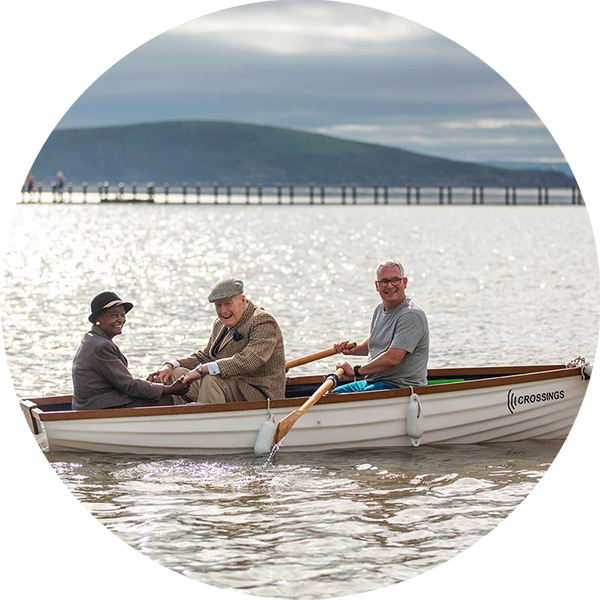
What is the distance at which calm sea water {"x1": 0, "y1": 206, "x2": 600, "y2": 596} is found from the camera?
27.4 feet

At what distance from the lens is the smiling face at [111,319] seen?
10.5 metres

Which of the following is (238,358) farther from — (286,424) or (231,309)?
(286,424)

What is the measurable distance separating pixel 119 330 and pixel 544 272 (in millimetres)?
28706

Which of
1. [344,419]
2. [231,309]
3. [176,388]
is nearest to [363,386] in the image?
[344,419]

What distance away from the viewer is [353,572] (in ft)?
25.2

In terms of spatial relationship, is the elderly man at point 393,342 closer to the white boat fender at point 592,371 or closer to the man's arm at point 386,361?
the man's arm at point 386,361

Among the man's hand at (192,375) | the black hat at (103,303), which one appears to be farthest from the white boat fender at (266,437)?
the black hat at (103,303)

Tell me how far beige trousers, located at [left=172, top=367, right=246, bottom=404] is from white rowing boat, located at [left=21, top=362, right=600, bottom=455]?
0.23 metres

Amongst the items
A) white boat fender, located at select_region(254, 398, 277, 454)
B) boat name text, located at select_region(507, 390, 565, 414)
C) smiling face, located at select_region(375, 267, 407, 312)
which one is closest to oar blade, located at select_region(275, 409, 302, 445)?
white boat fender, located at select_region(254, 398, 277, 454)

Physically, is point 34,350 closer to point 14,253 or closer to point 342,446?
point 342,446

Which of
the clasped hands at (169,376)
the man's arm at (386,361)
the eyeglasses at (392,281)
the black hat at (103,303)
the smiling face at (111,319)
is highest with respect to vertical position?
the eyeglasses at (392,281)

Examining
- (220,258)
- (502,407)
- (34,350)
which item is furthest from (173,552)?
(220,258)

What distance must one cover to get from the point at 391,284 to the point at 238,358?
1.73 metres

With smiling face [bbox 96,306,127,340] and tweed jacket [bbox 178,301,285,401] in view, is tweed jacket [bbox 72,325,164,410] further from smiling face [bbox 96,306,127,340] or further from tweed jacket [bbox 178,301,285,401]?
tweed jacket [bbox 178,301,285,401]
